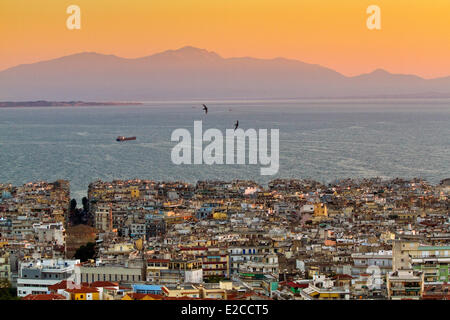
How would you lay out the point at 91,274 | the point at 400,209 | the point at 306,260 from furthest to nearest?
the point at 400,209 → the point at 306,260 → the point at 91,274

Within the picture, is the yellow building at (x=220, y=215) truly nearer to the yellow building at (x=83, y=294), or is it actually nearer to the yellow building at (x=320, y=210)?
the yellow building at (x=320, y=210)

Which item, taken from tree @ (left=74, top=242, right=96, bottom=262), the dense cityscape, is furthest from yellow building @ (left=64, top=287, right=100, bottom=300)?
tree @ (left=74, top=242, right=96, bottom=262)

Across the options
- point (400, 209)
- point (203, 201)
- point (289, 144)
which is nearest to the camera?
point (400, 209)

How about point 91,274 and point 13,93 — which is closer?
point 91,274

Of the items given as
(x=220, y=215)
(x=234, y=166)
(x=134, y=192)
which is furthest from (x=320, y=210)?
(x=234, y=166)

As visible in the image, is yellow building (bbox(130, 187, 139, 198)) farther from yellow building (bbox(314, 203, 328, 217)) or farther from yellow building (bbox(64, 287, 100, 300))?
yellow building (bbox(64, 287, 100, 300))
